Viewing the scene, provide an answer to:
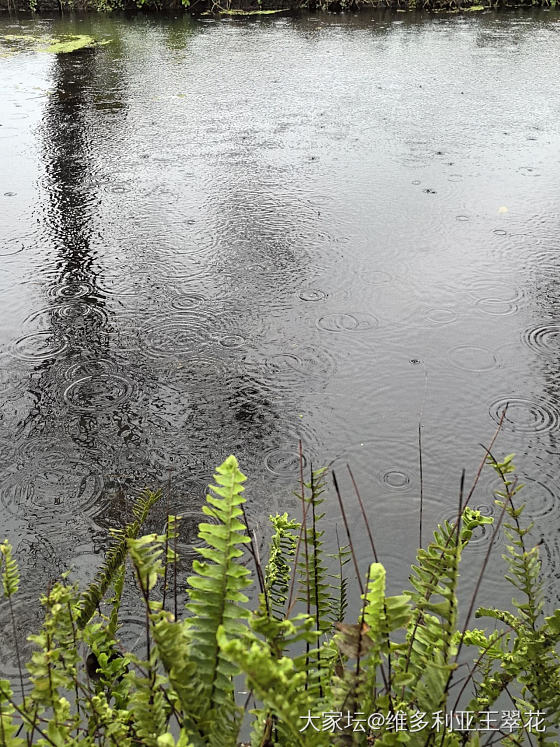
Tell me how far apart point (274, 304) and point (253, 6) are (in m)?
9.38

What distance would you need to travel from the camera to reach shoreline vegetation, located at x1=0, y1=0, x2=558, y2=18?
34.5 feet

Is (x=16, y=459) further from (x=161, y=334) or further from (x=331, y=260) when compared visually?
(x=331, y=260)

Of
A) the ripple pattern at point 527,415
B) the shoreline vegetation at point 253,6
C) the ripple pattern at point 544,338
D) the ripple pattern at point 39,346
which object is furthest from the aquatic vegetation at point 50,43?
the ripple pattern at point 527,415

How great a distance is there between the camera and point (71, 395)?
2.66m

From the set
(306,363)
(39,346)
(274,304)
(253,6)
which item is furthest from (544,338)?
(253,6)

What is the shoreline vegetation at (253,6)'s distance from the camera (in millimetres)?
10516

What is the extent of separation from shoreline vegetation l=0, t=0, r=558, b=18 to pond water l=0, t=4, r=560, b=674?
4928mm

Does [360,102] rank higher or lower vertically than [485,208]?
higher

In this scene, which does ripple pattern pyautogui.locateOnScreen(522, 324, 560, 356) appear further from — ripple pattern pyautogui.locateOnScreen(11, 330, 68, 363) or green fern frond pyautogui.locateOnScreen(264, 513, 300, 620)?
ripple pattern pyautogui.locateOnScreen(11, 330, 68, 363)

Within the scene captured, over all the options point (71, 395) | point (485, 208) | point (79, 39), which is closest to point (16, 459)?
point (71, 395)

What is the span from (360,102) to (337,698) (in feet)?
20.2

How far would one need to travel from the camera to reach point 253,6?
10.8m

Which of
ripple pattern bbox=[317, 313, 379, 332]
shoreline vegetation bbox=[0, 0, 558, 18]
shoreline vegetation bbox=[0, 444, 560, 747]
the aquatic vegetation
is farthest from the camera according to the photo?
shoreline vegetation bbox=[0, 0, 558, 18]

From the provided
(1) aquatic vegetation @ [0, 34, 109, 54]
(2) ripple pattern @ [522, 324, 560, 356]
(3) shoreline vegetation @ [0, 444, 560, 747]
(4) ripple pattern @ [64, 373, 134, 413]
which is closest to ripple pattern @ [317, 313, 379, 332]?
(2) ripple pattern @ [522, 324, 560, 356]
